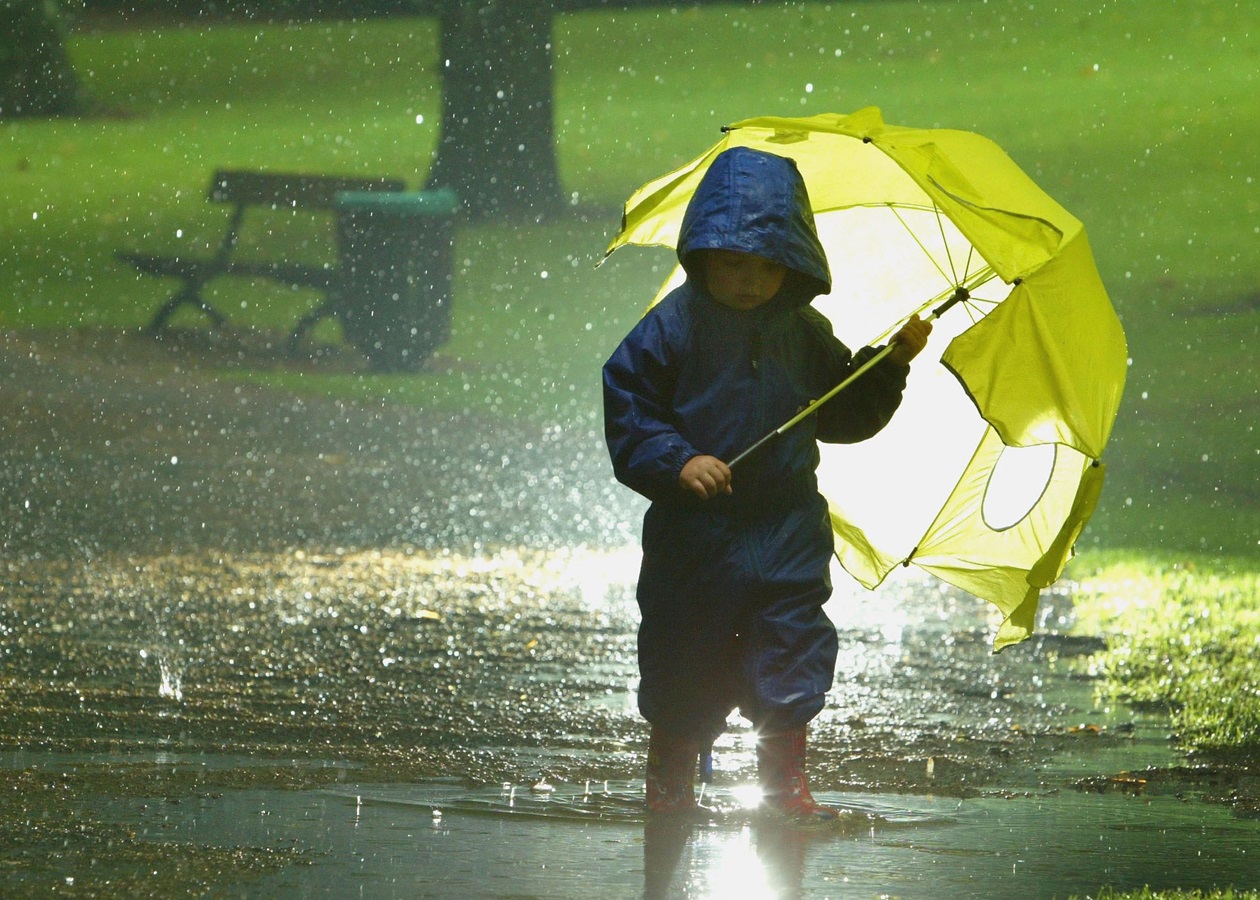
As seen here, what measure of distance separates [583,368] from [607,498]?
9.77ft

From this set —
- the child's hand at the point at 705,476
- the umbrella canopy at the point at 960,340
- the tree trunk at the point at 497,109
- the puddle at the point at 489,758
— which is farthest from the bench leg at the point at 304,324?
the child's hand at the point at 705,476

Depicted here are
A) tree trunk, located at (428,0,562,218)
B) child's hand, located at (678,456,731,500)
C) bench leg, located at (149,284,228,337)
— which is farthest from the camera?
tree trunk, located at (428,0,562,218)

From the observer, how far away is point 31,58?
1334 cm

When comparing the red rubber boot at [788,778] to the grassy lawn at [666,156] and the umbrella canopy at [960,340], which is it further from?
the grassy lawn at [666,156]

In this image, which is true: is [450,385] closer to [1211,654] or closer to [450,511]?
[450,511]

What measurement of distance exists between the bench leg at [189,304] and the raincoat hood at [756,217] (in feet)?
29.4

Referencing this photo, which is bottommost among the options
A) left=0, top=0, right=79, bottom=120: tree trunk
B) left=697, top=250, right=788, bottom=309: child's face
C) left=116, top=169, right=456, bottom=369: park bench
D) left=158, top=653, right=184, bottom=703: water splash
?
left=158, top=653, right=184, bottom=703: water splash

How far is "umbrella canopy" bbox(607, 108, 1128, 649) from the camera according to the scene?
13.5 feet

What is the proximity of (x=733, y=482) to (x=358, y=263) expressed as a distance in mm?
9375

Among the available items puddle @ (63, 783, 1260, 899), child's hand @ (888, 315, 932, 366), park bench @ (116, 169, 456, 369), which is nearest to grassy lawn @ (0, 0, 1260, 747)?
park bench @ (116, 169, 456, 369)

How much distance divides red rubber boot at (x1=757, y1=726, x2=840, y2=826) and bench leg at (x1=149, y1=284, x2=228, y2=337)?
9.17 m

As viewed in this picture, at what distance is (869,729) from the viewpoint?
5551 millimetres

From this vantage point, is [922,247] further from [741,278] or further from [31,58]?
[31,58]

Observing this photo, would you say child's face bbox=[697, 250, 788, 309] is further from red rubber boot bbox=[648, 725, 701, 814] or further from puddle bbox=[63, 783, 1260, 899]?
puddle bbox=[63, 783, 1260, 899]
